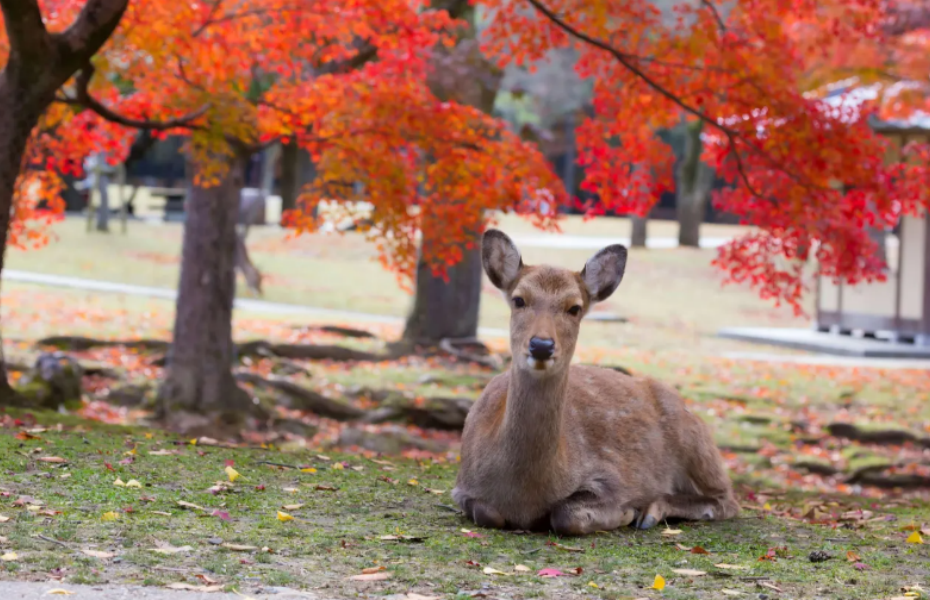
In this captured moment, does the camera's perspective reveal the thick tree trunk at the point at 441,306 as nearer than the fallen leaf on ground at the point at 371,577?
No

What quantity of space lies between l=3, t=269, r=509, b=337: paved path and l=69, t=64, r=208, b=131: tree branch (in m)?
12.1

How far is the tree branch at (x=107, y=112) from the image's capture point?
1020 centimetres

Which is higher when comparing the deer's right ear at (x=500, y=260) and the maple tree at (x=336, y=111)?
the maple tree at (x=336, y=111)

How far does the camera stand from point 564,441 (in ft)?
21.2

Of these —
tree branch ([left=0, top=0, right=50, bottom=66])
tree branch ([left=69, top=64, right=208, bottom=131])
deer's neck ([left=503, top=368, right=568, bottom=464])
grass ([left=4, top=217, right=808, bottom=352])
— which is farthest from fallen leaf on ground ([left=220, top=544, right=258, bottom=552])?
grass ([left=4, top=217, right=808, bottom=352])

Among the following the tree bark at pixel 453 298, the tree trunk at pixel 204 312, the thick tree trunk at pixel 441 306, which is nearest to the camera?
the tree trunk at pixel 204 312

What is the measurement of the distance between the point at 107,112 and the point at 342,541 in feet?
20.7

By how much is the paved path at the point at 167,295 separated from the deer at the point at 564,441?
15281mm

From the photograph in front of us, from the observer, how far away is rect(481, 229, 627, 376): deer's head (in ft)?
18.8

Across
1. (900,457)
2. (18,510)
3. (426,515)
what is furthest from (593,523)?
(900,457)

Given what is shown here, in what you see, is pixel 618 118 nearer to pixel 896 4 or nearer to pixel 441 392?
pixel 441 392

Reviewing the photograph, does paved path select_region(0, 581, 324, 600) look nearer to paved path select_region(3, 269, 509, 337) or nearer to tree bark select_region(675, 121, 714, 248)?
paved path select_region(3, 269, 509, 337)

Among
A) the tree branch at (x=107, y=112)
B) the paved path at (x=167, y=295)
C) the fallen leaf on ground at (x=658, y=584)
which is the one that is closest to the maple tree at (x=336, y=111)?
the tree branch at (x=107, y=112)

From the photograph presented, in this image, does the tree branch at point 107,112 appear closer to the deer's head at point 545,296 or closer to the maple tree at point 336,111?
the maple tree at point 336,111
